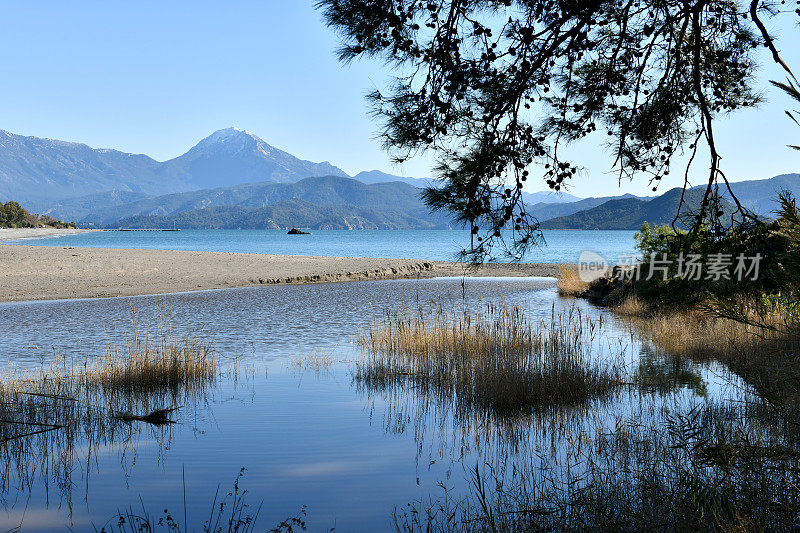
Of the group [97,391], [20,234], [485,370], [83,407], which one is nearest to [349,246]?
[20,234]

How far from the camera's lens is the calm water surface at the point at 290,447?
538cm

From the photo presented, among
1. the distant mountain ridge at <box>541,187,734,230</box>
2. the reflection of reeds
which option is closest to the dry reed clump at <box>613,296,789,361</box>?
the reflection of reeds

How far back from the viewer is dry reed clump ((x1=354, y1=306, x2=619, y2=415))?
27.8 feet

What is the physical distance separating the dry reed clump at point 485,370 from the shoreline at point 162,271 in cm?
1280

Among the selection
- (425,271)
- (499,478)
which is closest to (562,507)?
(499,478)

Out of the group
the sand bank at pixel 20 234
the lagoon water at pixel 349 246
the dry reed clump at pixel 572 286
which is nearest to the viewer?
the dry reed clump at pixel 572 286

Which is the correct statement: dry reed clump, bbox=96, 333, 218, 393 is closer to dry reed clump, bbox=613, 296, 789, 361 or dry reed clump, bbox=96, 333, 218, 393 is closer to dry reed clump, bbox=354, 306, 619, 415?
dry reed clump, bbox=354, 306, 619, 415

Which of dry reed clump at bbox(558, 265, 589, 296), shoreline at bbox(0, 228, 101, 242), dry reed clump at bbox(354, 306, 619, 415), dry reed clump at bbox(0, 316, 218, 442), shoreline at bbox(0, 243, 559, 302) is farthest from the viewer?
shoreline at bbox(0, 228, 101, 242)

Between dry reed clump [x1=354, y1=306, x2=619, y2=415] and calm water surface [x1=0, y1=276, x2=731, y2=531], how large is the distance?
1.53ft

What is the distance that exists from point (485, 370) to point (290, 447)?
11.1ft

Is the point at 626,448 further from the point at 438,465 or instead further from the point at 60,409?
the point at 60,409

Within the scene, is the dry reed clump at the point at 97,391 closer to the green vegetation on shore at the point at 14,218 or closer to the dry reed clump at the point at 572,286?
the dry reed clump at the point at 572,286

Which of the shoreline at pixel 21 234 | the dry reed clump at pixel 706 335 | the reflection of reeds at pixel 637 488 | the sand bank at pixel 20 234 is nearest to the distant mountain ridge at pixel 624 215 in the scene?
the shoreline at pixel 21 234

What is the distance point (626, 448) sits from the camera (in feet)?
21.2
